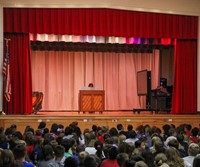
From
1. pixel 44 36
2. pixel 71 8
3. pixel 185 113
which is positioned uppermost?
pixel 71 8

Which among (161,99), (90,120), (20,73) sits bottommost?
(90,120)

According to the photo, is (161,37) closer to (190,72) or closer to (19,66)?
(190,72)

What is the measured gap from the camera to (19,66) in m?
15.2

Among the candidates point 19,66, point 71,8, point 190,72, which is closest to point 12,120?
point 19,66

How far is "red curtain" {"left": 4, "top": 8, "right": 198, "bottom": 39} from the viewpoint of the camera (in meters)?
15.2

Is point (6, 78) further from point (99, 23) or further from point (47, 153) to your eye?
point (47, 153)

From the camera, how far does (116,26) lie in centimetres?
1582

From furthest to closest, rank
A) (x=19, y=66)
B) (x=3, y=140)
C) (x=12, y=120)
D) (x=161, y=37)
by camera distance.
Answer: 1. (x=161, y=37)
2. (x=19, y=66)
3. (x=12, y=120)
4. (x=3, y=140)

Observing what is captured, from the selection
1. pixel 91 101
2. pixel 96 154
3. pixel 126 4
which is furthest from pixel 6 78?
pixel 96 154

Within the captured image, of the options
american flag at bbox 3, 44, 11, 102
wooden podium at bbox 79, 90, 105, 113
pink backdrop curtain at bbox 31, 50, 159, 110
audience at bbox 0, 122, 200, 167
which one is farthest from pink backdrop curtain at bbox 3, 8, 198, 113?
audience at bbox 0, 122, 200, 167

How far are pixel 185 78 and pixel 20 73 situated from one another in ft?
21.0

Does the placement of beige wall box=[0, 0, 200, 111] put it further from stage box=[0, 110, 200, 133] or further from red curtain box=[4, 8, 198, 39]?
stage box=[0, 110, 200, 133]

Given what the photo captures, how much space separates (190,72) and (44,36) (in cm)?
588

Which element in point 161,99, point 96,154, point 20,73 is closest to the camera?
point 96,154
